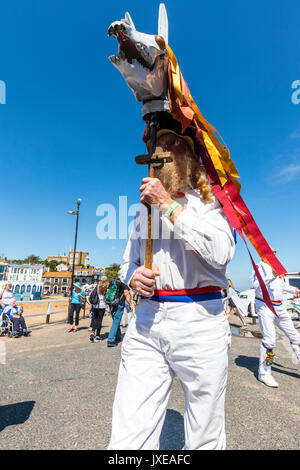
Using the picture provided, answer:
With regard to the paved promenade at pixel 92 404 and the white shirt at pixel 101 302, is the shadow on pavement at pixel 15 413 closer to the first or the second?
the paved promenade at pixel 92 404

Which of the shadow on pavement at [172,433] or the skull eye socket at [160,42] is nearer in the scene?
the skull eye socket at [160,42]

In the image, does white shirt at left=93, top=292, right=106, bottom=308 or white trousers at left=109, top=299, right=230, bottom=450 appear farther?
white shirt at left=93, top=292, right=106, bottom=308

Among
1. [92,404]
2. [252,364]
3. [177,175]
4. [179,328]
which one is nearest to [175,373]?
[179,328]

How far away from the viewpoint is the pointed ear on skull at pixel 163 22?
1441 mm

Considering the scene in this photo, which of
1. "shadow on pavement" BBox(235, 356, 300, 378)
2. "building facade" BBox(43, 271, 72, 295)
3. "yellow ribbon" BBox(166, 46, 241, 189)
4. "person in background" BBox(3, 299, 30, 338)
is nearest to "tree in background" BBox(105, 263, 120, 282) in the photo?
"building facade" BBox(43, 271, 72, 295)

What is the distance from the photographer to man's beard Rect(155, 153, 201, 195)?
149cm

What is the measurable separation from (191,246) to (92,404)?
9.09 feet

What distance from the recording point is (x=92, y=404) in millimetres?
2945

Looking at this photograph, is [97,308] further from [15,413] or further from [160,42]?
[160,42]

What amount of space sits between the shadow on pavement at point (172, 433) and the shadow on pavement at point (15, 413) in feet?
4.80

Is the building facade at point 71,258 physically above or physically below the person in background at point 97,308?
above

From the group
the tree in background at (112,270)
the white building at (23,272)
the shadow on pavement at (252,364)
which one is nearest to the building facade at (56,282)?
the white building at (23,272)

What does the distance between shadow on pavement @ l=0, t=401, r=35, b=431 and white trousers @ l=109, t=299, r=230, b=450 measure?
78.8 inches

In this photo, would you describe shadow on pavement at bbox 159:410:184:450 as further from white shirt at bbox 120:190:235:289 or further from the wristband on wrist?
the wristband on wrist
